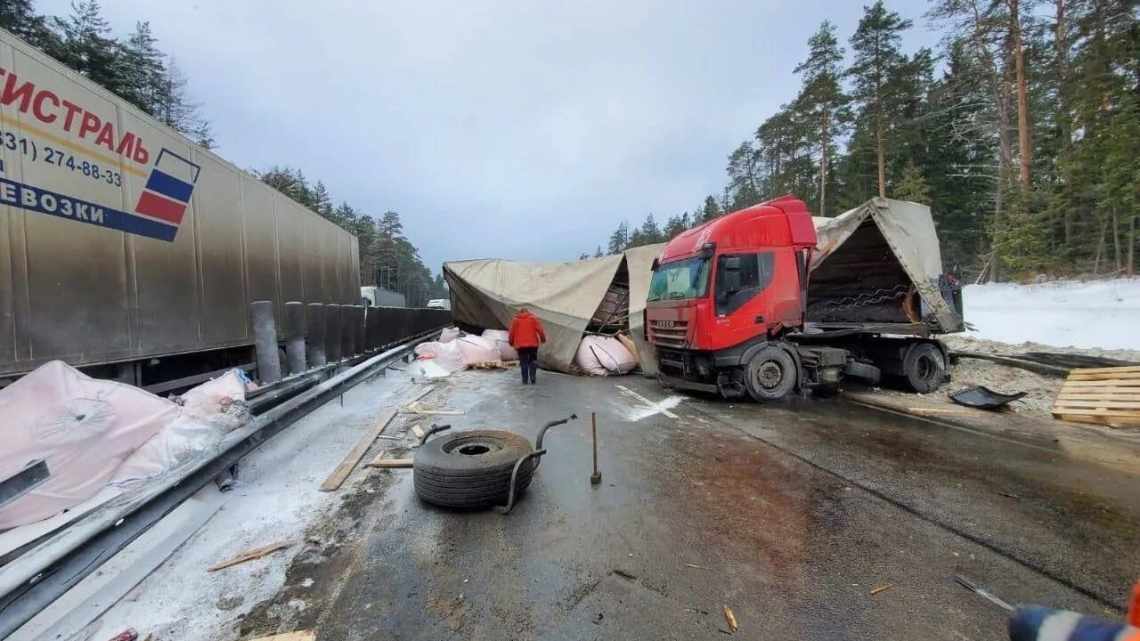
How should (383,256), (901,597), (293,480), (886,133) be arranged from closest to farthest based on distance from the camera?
1. (901,597)
2. (293,480)
3. (886,133)
4. (383,256)

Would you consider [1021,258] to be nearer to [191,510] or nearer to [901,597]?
[901,597]

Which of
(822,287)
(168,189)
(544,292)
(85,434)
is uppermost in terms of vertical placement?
(168,189)

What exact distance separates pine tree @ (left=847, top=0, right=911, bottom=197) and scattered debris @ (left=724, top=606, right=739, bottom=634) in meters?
29.2

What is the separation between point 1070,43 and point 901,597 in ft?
78.0

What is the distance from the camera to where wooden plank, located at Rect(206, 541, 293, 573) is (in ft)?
9.05

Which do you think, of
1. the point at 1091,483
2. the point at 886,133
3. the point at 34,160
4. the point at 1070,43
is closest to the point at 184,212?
the point at 34,160

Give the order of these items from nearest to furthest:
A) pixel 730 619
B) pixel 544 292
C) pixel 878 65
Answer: pixel 730 619
pixel 544 292
pixel 878 65

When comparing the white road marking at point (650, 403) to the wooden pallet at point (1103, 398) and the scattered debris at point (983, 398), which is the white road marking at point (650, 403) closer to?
the scattered debris at point (983, 398)

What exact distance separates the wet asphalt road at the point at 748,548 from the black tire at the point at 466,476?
135 millimetres

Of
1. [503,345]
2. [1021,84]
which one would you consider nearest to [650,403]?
[503,345]

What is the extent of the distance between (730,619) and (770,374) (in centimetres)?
642

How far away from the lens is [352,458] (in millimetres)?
4695

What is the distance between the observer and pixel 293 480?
4.13m

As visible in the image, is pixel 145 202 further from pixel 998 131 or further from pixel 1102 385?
pixel 998 131
